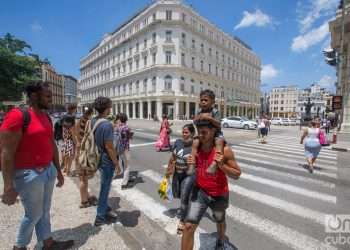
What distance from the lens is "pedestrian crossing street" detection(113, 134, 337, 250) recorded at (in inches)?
113

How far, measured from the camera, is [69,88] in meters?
105

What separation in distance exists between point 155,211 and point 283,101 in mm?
130257

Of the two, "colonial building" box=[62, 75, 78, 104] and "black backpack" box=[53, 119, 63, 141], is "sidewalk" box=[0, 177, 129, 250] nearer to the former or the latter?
"black backpack" box=[53, 119, 63, 141]

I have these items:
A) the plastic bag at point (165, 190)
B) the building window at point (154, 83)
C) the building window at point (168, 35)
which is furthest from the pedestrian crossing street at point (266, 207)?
the building window at point (168, 35)

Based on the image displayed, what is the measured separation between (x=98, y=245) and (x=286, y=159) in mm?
7613

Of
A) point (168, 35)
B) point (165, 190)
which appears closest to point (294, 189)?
point (165, 190)

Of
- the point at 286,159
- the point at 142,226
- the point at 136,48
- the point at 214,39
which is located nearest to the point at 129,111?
the point at 136,48

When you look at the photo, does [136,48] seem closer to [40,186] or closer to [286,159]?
[286,159]

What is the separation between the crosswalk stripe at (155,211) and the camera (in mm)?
2802

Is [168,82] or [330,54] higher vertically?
[330,54]

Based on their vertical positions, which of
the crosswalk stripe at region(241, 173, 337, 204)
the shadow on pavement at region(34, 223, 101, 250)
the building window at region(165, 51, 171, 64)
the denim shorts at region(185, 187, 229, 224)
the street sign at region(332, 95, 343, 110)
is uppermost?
the building window at region(165, 51, 171, 64)

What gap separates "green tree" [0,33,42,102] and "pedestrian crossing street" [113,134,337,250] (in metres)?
16.5

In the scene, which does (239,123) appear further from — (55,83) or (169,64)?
(55,83)

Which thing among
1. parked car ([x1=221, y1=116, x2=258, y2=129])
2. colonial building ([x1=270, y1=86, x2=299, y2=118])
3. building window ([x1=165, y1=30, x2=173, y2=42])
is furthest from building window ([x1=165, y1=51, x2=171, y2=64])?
colonial building ([x1=270, y1=86, x2=299, y2=118])
